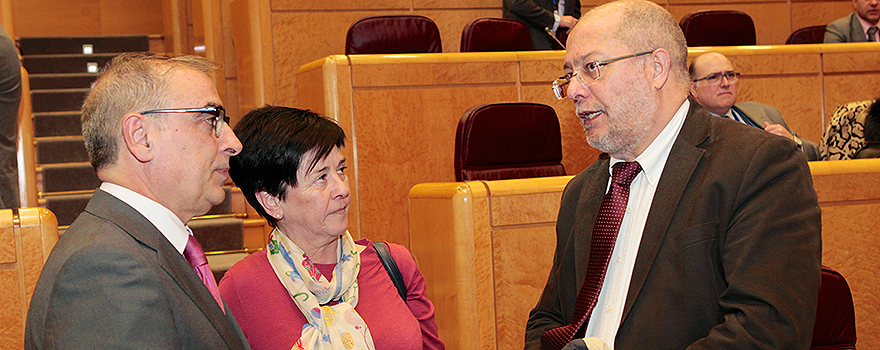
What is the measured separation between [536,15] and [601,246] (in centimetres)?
348

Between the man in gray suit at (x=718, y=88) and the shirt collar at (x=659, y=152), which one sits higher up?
the man in gray suit at (x=718, y=88)

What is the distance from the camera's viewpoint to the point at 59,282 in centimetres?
96

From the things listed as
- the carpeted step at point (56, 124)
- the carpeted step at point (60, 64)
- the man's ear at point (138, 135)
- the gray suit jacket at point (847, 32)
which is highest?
the carpeted step at point (60, 64)

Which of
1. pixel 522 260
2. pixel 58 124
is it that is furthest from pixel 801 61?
pixel 58 124

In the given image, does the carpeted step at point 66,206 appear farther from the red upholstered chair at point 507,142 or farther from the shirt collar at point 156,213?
the shirt collar at point 156,213

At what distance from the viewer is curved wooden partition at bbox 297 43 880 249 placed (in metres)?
3.53

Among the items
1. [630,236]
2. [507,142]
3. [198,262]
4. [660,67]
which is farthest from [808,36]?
[198,262]

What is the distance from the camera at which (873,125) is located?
332 cm

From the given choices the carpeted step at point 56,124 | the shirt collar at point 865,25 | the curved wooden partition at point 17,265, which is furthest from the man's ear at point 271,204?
the shirt collar at point 865,25

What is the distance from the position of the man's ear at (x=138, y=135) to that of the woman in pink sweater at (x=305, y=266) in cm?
40

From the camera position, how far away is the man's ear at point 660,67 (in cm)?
141

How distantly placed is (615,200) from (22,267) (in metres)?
1.45

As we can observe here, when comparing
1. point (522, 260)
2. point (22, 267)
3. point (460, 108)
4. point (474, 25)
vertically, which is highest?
point (474, 25)

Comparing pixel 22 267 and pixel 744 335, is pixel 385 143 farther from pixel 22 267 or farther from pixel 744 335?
pixel 744 335
